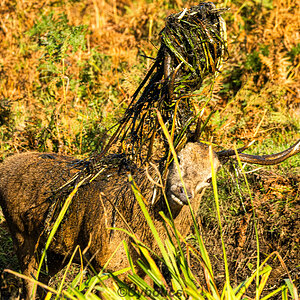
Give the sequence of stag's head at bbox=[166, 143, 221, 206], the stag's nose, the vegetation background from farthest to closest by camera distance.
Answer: the vegetation background, stag's head at bbox=[166, 143, 221, 206], the stag's nose

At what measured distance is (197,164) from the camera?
346cm

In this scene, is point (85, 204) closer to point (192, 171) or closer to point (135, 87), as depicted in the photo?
point (192, 171)

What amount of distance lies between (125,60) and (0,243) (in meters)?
4.28

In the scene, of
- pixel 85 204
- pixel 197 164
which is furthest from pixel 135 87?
pixel 197 164

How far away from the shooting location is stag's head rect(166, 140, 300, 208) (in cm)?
331

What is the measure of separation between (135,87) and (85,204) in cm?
313

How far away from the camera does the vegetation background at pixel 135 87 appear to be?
5309 millimetres

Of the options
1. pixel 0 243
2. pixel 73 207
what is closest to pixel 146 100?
pixel 73 207

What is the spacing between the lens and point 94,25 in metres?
9.84

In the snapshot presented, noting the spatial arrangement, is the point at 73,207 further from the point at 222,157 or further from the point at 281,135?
the point at 281,135

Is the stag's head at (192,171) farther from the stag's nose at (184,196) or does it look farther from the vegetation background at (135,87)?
the vegetation background at (135,87)

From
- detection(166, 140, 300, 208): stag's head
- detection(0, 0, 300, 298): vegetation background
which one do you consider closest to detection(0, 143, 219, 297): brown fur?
detection(166, 140, 300, 208): stag's head

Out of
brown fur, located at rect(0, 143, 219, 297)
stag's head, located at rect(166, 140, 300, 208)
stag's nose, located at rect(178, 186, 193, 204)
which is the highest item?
stag's head, located at rect(166, 140, 300, 208)

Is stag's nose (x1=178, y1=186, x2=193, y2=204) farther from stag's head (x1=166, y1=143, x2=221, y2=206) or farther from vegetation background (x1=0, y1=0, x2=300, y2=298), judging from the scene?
vegetation background (x1=0, y1=0, x2=300, y2=298)
